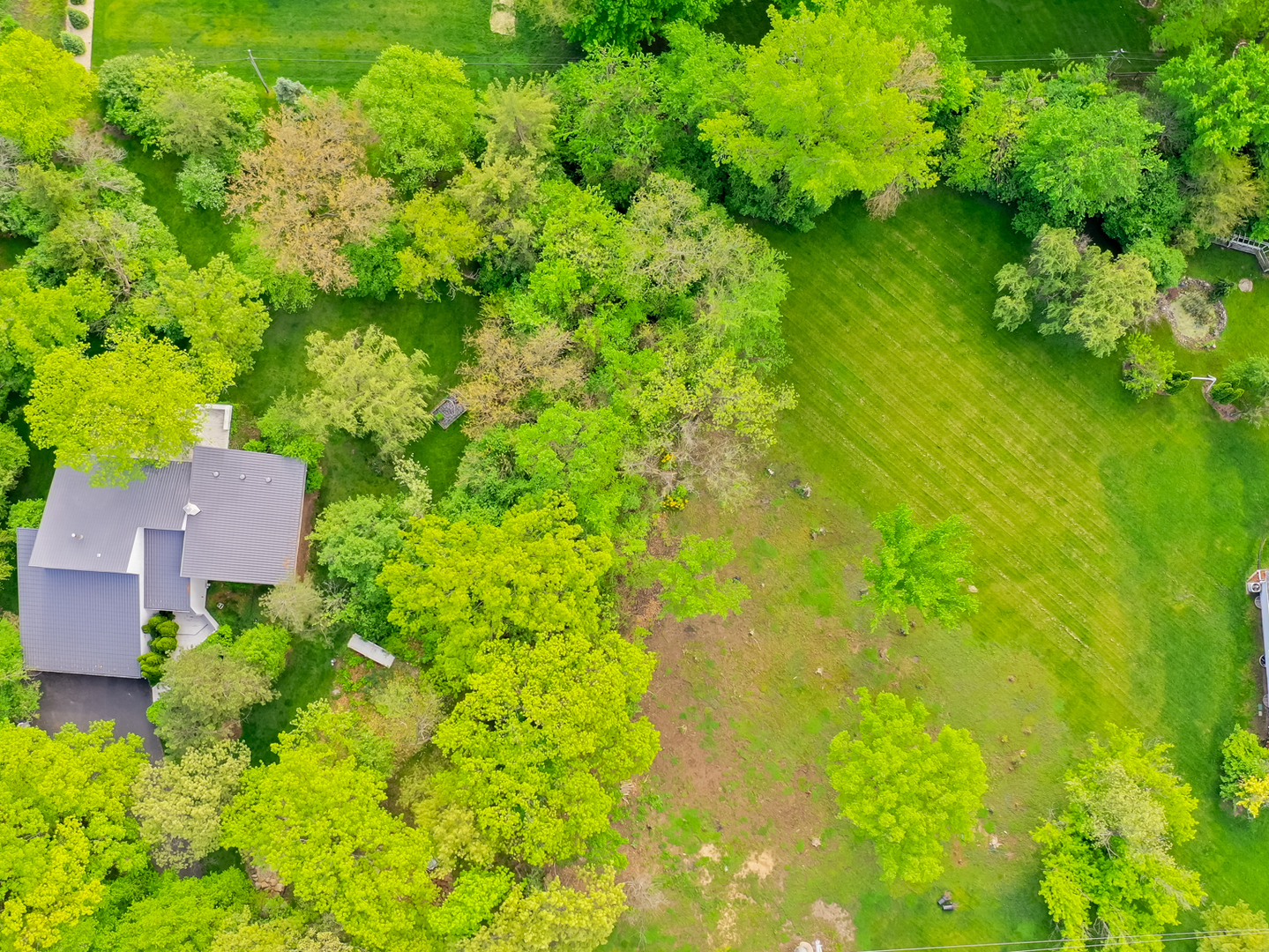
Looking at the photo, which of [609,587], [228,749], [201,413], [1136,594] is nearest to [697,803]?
[609,587]

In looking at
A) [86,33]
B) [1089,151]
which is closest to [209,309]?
[86,33]

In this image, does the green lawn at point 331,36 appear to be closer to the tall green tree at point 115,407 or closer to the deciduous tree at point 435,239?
the deciduous tree at point 435,239

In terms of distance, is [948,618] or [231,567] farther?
[231,567]

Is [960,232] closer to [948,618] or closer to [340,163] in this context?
[948,618]

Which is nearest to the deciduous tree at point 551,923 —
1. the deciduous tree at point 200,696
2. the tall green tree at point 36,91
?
the deciduous tree at point 200,696

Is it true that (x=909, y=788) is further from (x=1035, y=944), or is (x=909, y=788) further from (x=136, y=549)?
(x=136, y=549)

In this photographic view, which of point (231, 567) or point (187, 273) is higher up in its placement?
point (187, 273)
